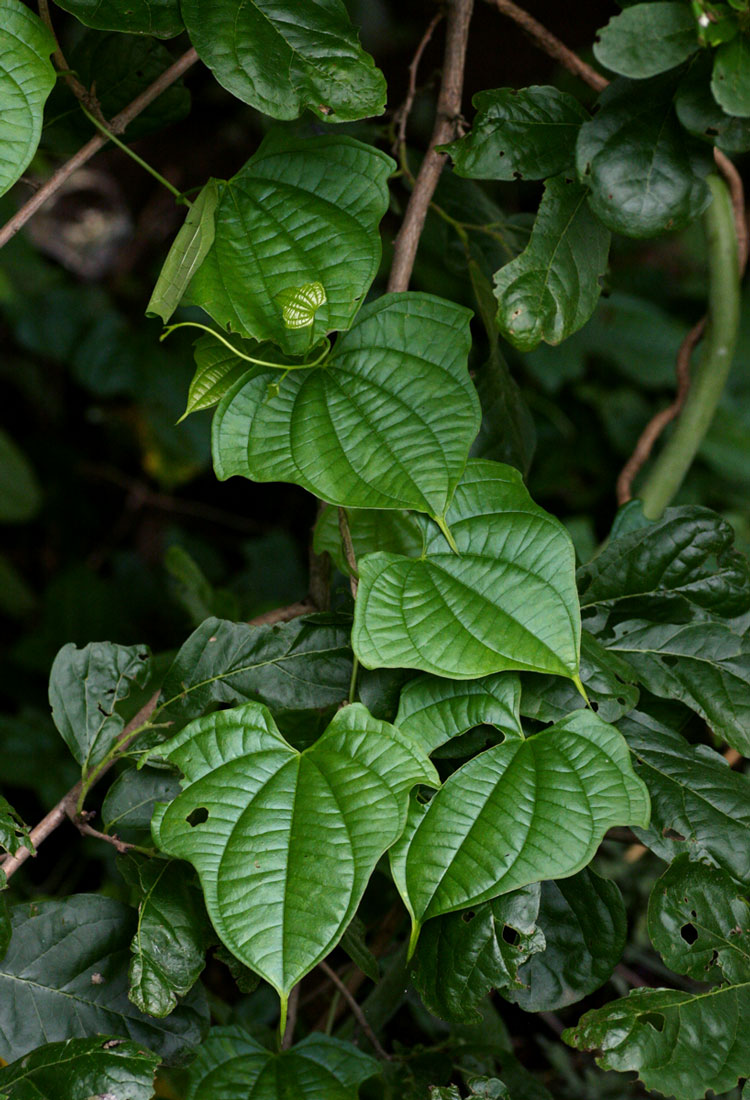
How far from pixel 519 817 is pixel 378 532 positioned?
29cm

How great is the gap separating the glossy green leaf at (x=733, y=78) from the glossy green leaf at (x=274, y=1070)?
843mm

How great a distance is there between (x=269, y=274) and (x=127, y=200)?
7.68ft

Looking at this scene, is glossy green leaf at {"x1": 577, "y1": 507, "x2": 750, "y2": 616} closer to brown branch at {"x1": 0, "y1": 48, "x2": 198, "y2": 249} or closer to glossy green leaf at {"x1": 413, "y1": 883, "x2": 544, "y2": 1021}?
glossy green leaf at {"x1": 413, "y1": 883, "x2": 544, "y2": 1021}

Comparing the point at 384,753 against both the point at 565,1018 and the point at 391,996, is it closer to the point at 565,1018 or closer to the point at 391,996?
the point at 391,996

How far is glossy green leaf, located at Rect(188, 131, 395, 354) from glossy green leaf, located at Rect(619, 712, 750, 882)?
1.55 ft

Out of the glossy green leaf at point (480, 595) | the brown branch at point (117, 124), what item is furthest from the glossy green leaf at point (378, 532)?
the brown branch at point (117, 124)

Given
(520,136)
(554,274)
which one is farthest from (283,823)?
(520,136)

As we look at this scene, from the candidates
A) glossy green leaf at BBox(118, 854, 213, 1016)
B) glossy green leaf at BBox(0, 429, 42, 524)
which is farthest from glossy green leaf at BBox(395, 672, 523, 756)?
glossy green leaf at BBox(0, 429, 42, 524)

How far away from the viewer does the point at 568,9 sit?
8.48 ft

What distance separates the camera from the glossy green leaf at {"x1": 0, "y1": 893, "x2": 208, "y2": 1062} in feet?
2.63

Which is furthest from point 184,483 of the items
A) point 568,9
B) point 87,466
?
point 568,9

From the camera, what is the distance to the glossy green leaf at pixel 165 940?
77 cm

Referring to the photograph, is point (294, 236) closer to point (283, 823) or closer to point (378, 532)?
point (378, 532)

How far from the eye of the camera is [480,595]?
765 mm
